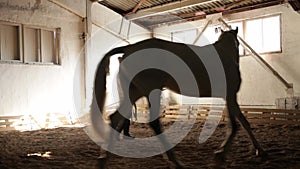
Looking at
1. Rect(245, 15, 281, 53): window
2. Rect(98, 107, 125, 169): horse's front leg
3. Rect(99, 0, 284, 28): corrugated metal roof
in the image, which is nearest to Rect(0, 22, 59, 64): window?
Rect(99, 0, 284, 28): corrugated metal roof

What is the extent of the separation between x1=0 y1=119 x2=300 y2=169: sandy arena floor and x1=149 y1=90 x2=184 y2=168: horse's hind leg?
20 centimetres

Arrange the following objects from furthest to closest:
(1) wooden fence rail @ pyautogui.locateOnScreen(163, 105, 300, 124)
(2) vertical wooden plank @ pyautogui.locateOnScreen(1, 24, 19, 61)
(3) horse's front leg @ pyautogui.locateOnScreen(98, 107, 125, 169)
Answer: (2) vertical wooden plank @ pyautogui.locateOnScreen(1, 24, 19, 61)
(1) wooden fence rail @ pyautogui.locateOnScreen(163, 105, 300, 124)
(3) horse's front leg @ pyautogui.locateOnScreen(98, 107, 125, 169)

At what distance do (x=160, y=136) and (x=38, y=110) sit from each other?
6269 millimetres

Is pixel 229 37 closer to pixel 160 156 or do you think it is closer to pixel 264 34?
pixel 160 156

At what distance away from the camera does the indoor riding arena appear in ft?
10.2

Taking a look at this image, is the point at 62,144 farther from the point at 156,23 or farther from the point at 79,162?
the point at 156,23

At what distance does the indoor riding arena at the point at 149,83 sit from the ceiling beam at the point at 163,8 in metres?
0.04

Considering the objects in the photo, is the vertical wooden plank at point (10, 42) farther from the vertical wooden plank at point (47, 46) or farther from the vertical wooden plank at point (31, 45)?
the vertical wooden plank at point (47, 46)

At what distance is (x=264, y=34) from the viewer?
360 inches

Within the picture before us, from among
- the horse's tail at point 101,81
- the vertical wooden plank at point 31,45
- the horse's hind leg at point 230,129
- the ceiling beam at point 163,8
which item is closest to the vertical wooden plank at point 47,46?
the vertical wooden plank at point 31,45

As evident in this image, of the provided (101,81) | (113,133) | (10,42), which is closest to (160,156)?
(113,133)

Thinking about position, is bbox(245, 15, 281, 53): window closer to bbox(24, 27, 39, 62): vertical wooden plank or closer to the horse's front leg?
bbox(24, 27, 39, 62): vertical wooden plank

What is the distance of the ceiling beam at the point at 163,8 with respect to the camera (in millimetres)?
8880

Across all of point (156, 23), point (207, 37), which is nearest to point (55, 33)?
point (156, 23)
